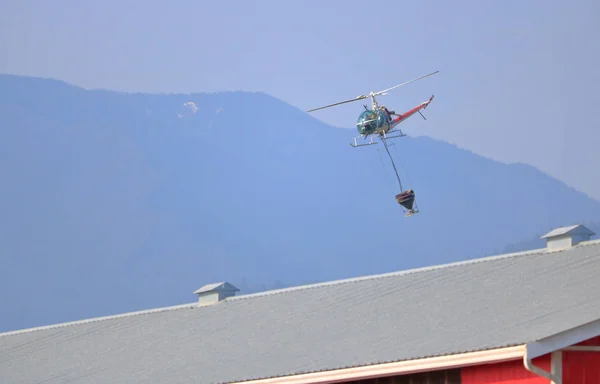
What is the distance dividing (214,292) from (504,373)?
10856 mm

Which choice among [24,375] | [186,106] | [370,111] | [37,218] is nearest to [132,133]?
[186,106]

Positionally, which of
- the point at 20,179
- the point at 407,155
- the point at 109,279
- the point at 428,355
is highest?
the point at 407,155

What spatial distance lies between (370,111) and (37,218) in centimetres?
6050

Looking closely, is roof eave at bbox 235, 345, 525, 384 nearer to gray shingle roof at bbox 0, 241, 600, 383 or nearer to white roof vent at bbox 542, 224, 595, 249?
gray shingle roof at bbox 0, 241, 600, 383

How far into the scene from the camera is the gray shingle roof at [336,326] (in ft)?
61.1

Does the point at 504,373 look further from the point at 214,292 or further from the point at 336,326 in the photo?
the point at 214,292

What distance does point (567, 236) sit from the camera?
21422 mm

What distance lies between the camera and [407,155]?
104500 millimetres

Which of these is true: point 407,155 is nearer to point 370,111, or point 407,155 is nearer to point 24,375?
point 370,111

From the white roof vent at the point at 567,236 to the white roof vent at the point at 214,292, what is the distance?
27.1 ft

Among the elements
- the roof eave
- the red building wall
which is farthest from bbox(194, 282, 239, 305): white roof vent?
the red building wall

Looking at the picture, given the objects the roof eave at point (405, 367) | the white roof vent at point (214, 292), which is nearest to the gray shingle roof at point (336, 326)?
the roof eave at point (405, 367)

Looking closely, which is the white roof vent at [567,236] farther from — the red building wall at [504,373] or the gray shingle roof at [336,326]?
the red building wall at [504,373]

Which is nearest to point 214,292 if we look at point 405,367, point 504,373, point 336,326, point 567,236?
point 336,326
